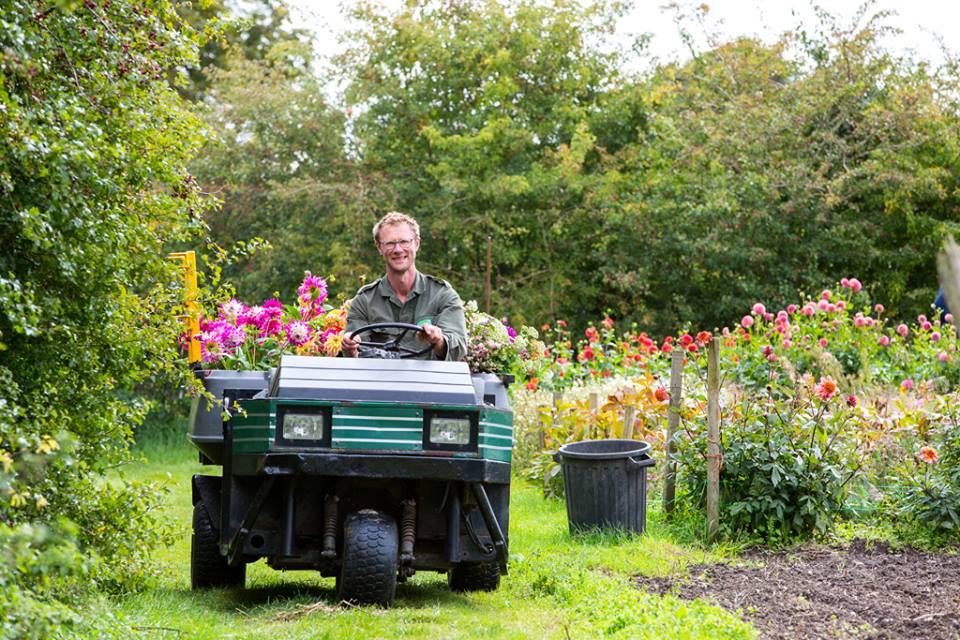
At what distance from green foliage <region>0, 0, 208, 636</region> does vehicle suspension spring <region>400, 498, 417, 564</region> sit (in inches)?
41.3

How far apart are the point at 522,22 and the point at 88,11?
16688mm

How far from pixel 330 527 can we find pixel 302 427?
49 centimetres

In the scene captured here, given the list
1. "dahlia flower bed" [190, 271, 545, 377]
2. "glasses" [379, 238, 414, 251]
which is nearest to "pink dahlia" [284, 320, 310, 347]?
"dahlia flower bed" [190, 271, 545, 377]

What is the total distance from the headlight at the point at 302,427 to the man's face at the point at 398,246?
137 centimetres

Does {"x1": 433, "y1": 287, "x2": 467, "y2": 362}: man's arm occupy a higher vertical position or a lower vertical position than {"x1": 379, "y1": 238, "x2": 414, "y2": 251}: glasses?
lower

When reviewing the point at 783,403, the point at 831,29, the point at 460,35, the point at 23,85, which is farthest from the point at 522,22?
the point at 23,85

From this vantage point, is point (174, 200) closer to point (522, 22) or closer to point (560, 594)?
point (560, 594)

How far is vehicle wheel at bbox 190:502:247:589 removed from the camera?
248 inches

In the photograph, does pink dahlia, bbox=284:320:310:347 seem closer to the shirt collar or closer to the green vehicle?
the shirt collar

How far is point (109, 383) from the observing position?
5.10 m

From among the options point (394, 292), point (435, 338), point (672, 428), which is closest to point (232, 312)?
point (394, 292)

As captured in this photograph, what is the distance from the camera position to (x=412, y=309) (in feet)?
21.5

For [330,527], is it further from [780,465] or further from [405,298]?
[780,465]

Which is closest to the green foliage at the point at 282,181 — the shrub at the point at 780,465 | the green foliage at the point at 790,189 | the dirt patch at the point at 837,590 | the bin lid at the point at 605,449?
the green foliage at the point at 790,189
